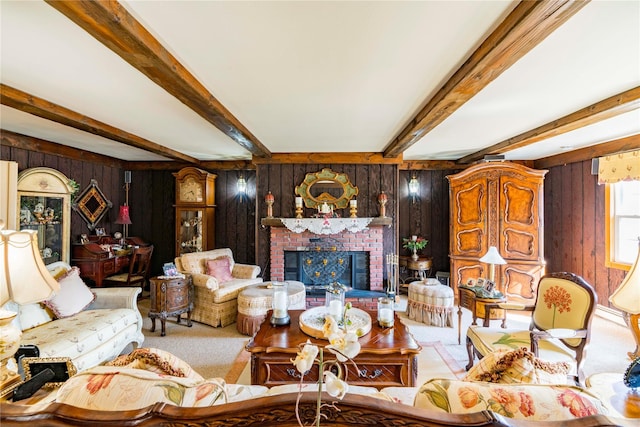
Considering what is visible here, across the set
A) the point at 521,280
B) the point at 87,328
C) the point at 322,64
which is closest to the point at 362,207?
the point at 521,280

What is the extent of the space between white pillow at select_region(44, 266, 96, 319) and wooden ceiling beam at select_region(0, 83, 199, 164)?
1515mm

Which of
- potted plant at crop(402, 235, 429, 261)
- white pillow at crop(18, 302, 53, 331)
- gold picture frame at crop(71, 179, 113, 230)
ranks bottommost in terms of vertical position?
white pillow at crop(18, 302, 53, 331)

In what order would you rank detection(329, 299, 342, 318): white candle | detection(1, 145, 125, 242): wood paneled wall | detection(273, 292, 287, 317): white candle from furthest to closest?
detection(1, 145, 125, 242): wood paneled wall, detection(273, 292, 287, 317): white candle, detection(329, 299, 342, 318): white candle

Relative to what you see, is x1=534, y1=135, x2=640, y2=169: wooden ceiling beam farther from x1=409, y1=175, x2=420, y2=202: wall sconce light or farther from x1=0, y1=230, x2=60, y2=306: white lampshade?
x1=0, y1=230, x2=60, y2=306: white lampshade

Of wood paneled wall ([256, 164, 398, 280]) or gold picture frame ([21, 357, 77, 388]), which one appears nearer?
gold picture frame ([21, 357, 77, 388])

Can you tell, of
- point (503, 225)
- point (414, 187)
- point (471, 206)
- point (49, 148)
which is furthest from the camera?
point (414, 187)

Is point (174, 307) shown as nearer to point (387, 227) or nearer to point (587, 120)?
point (387, 227)

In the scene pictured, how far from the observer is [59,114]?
2.64 m

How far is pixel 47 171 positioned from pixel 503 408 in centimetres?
542

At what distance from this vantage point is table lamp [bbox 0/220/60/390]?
142cm

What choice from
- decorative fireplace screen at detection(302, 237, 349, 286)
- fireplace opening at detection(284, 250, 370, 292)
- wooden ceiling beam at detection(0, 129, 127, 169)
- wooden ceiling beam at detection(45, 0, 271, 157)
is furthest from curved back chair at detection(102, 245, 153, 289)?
wooden ceiling beam at detection(45, 0, 271, 157)

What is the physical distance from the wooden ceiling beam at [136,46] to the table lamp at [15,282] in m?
1.07

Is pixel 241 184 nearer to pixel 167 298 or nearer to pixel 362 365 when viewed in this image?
pixel 167 298

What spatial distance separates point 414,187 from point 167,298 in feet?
14.5
